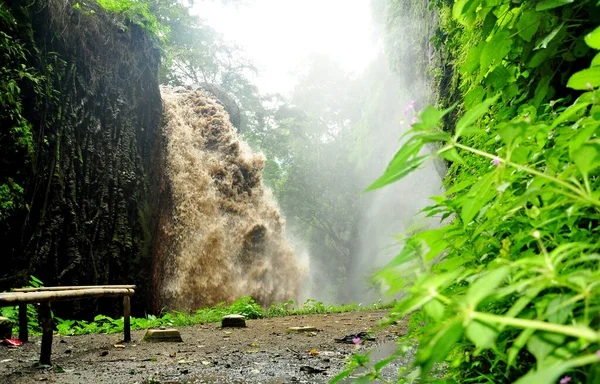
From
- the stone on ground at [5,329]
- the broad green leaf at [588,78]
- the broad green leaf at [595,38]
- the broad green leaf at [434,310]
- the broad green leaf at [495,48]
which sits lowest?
the stone on ground at [5,329]

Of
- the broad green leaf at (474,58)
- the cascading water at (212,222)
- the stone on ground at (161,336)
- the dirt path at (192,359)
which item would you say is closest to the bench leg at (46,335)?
the dirt path at (192,359)

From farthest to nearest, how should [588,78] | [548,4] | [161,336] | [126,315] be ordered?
[161,336], [126,315], [548,4], [588,78]

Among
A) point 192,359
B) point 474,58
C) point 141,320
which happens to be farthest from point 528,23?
point 141,320

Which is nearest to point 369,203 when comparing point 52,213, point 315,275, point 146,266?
point 315,275

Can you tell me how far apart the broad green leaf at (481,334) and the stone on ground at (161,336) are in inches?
210

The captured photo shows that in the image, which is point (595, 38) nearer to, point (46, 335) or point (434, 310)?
point (434, 310)

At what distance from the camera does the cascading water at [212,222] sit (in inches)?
406

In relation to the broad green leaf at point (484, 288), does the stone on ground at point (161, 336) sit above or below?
below

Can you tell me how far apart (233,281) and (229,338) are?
615cm

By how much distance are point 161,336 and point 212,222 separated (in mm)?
6378

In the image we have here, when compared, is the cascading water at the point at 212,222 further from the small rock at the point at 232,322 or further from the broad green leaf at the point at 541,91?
the broad green leaf at the point at 541,91

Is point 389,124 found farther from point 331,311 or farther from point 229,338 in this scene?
point 229,338

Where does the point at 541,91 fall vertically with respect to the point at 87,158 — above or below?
below

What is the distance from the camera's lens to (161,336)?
517 cm
